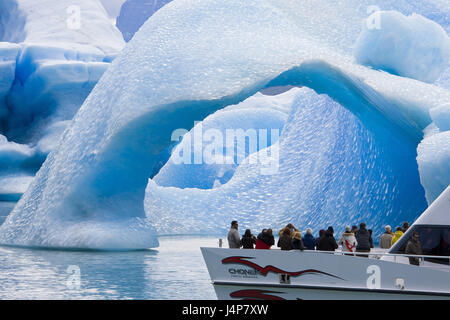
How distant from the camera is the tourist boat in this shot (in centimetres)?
738

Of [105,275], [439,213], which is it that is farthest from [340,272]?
[105,275]

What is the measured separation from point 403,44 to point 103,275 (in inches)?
375

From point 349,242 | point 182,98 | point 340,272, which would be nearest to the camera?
point 340,272

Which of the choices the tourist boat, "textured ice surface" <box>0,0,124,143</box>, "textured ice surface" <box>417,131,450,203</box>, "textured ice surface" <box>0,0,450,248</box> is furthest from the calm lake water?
"textured ice surface" <box>0,0,124,143</box>

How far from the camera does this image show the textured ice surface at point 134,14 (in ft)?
387

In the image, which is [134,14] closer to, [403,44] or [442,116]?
[403,44]

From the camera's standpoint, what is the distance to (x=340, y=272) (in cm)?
762

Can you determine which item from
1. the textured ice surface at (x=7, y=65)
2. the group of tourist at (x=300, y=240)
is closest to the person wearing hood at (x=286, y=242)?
the group of tourist at (x=300, y=240)

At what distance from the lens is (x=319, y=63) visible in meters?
16.5

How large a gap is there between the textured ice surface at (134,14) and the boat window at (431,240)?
112 meters

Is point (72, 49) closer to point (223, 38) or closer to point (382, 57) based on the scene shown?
point (223, 38)

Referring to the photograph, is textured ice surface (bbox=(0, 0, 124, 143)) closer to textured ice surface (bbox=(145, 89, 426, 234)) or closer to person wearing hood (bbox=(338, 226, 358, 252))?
textured ice surface (bbox=(145, 89, 426, 234))

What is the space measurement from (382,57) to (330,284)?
10331 mm
